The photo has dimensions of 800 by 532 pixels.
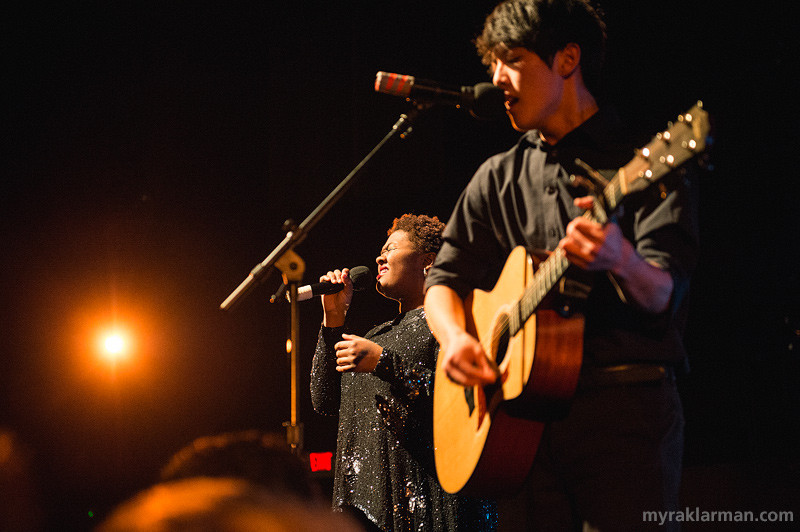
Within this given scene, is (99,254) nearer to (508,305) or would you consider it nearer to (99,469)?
(99,469)

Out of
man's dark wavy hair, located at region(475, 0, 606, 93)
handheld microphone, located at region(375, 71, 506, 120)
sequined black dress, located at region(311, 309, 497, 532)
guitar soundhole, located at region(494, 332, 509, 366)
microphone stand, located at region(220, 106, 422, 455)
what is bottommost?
sequined black dress, located at region(311, 309, 497, 532)

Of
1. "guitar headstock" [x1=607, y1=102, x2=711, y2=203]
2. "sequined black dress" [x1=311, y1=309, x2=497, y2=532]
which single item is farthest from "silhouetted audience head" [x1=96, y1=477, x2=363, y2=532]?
"sequined black dress" [x1=311, y1=309, x2=497, y2=532]

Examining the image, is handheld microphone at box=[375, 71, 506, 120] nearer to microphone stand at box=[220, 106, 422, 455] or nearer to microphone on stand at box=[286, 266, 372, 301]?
microphone stand at box=[220, 106, 422, 455]

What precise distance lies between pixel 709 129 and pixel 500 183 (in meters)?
0.74

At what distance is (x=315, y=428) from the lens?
188 inches

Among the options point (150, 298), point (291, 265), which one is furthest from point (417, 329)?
point (150, 298)

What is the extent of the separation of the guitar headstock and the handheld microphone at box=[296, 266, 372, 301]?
1.36m

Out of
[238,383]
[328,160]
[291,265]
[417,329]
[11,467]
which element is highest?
[328,160]

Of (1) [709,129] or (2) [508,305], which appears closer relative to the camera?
(1) [709,129]

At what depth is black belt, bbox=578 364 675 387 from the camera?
4.89 feet

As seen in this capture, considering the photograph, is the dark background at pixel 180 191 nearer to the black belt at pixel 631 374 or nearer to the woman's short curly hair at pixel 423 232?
the woman's short curly hair at pixel 423 232

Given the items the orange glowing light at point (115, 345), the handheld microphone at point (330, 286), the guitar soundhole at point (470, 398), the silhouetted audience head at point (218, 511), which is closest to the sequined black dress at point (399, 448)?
the handheld microphone at point (330, 286)

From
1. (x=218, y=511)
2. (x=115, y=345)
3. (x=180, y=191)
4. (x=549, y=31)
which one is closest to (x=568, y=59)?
(x=549, y=31)

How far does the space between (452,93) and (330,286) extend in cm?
100
